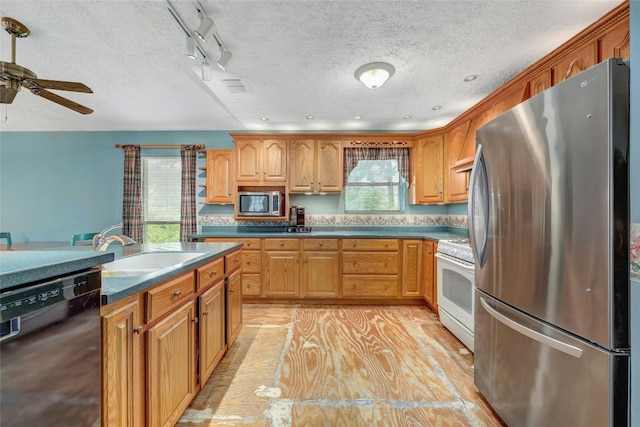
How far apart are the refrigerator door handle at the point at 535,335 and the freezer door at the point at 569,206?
72 millimetres

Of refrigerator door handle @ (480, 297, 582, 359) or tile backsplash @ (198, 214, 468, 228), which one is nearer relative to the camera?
refrigerator door handle @ (480, 297, 582, 359)

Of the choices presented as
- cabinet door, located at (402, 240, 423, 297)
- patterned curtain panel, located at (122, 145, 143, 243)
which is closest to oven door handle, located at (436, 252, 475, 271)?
cabinet door, located at (402, 240, 423, 297)

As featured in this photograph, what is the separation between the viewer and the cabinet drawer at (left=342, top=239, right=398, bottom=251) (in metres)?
3.41

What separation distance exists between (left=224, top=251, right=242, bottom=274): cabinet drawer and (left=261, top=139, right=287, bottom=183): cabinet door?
164 centimetres

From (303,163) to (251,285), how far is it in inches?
71.7

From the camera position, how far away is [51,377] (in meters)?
0.69

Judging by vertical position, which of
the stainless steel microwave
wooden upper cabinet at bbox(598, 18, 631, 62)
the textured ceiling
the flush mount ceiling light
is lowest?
the stainless steel microwave

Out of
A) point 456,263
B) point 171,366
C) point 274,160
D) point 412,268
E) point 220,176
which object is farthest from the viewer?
point 220,176

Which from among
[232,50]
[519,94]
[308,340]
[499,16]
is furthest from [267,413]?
[519,94]

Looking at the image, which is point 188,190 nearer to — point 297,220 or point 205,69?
point 297,220

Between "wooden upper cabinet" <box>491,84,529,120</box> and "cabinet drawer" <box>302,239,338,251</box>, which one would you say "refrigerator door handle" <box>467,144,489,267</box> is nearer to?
Result: "wooden upper cabinet" <box>491,84,529,120</box>

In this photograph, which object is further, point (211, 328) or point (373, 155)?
point (373, 155)

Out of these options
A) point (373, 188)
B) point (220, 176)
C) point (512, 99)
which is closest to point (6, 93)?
point (220, 176)

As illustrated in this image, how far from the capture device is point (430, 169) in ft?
11.9
